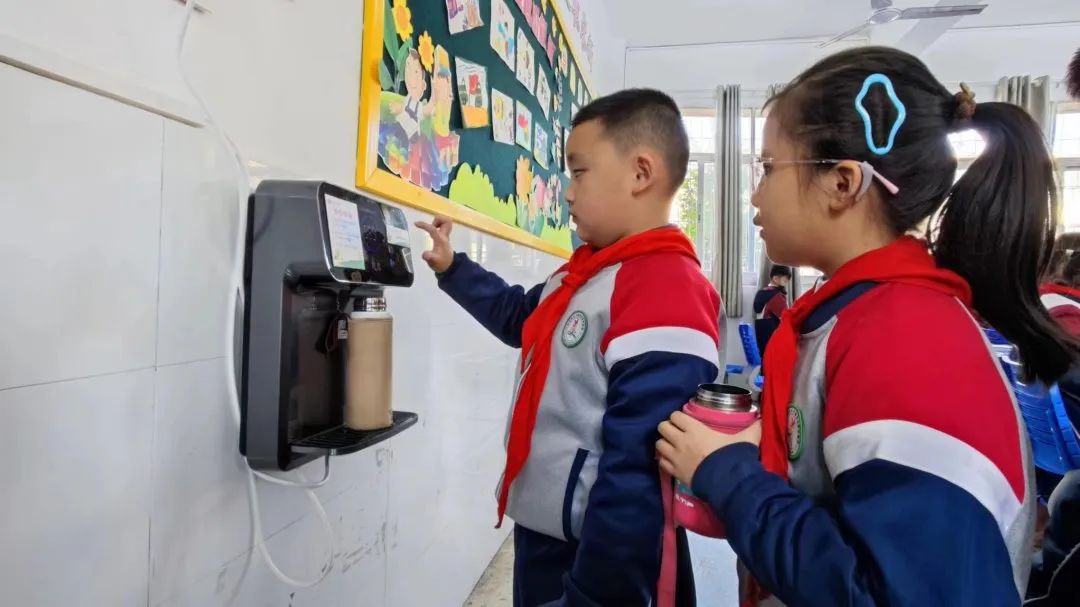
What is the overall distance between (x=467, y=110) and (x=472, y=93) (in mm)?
64

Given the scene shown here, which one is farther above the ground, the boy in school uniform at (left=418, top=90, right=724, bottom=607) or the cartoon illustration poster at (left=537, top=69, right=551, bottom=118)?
the cartoon illustration poster at (left=537, top=69, right=551, bottom=118)

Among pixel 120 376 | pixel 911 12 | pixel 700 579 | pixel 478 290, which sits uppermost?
pixel 911 12

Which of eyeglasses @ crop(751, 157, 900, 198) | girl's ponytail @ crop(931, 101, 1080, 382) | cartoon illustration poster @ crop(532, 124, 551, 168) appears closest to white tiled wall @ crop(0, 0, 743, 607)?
eyeglasses @ crop(751, 157, 900, 198)

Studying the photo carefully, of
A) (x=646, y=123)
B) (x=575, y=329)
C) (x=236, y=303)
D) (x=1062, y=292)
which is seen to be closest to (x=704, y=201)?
(x=1062, y=292)

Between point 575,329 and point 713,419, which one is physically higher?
point 575,329

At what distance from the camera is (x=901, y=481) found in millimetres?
535

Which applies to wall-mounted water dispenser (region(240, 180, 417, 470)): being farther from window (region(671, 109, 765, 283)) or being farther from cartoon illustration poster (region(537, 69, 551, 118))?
window (region(671, 109, 765, 283))

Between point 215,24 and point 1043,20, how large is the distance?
6216mm

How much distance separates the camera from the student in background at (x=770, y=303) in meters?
4.86

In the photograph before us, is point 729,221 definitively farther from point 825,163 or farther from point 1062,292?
point 825,163

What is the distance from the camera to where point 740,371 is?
461 cm

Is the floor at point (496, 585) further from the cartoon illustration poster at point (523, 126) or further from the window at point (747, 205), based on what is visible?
the window at point (747, 205)

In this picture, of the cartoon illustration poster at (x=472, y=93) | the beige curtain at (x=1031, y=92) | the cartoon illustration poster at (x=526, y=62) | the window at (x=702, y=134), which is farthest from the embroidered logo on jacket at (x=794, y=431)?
the beige curtain at (x=1031, y=92)

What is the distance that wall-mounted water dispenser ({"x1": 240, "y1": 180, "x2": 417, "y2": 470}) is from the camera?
76cm
